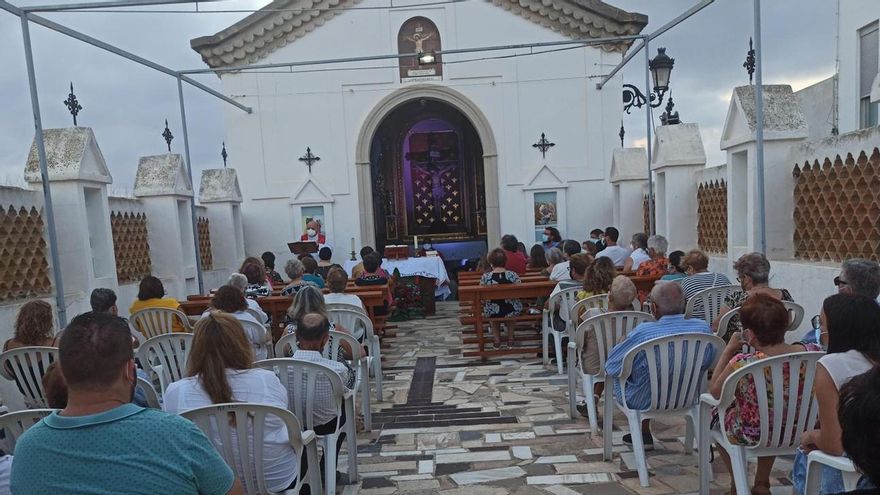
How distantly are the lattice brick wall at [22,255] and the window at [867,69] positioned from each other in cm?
1153

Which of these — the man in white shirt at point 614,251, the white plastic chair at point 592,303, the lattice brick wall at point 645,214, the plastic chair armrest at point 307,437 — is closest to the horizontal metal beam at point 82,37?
the plastic chair armrest at point 307,437

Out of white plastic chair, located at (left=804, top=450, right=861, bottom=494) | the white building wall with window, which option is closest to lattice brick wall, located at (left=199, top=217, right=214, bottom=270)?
white plastic chair, located at (left=804, top=450, right=861, bottom=494)

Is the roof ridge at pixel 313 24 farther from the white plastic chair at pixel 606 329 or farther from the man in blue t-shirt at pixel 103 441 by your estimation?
the man in blue t-shirt at pixel 103 441

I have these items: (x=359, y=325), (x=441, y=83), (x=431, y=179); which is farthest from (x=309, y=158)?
(x=359, y=325)

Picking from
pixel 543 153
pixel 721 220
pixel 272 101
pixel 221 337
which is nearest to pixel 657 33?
pixel 721 220

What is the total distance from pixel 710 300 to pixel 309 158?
31.4 ft

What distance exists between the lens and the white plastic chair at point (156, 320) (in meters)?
5.27

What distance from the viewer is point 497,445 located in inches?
160

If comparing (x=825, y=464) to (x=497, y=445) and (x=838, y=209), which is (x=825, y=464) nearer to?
(x=497, y=445)

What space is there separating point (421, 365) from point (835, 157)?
15.1 feet

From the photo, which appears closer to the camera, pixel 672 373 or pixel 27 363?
pixel 672 373

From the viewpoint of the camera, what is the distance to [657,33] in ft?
22.8

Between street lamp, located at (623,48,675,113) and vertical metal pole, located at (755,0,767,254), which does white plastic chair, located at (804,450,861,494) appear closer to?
vertical metal pole, located at (755,0,767,254)

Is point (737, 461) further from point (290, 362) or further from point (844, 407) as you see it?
point (290, 362)
